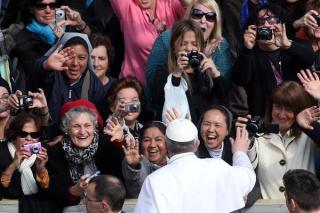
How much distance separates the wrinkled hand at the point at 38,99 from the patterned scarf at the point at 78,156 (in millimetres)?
651

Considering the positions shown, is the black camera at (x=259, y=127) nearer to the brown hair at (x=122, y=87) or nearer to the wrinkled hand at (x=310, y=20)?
the brown hair at (x=122, y=87)

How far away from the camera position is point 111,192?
9.03 m

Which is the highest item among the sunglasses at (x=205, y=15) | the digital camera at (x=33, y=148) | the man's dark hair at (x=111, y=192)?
the sunglasses at (x=205, y=15)

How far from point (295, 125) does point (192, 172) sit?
1.81 metres

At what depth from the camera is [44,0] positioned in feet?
39.9

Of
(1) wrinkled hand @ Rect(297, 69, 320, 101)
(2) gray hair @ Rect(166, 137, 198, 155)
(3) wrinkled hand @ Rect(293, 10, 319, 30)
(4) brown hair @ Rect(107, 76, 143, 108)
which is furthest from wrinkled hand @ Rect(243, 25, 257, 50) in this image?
(2) gray hair @ Rect(166, 137, 198, 155)

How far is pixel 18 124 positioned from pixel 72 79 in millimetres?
1128

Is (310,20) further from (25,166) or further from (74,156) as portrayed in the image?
(25,166)

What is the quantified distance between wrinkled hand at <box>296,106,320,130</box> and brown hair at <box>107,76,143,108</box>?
1654 mm

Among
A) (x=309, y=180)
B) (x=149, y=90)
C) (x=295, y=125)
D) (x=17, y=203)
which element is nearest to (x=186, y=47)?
(x=149, y=90)

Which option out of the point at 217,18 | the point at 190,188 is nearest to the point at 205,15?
the point at 217,18

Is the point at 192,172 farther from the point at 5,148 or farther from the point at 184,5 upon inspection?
the point at 184,5

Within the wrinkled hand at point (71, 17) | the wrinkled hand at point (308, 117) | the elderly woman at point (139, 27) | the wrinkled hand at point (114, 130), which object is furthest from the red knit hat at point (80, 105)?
the wrinkled hand at point (308, 117)

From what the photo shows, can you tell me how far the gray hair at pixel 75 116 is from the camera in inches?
413
